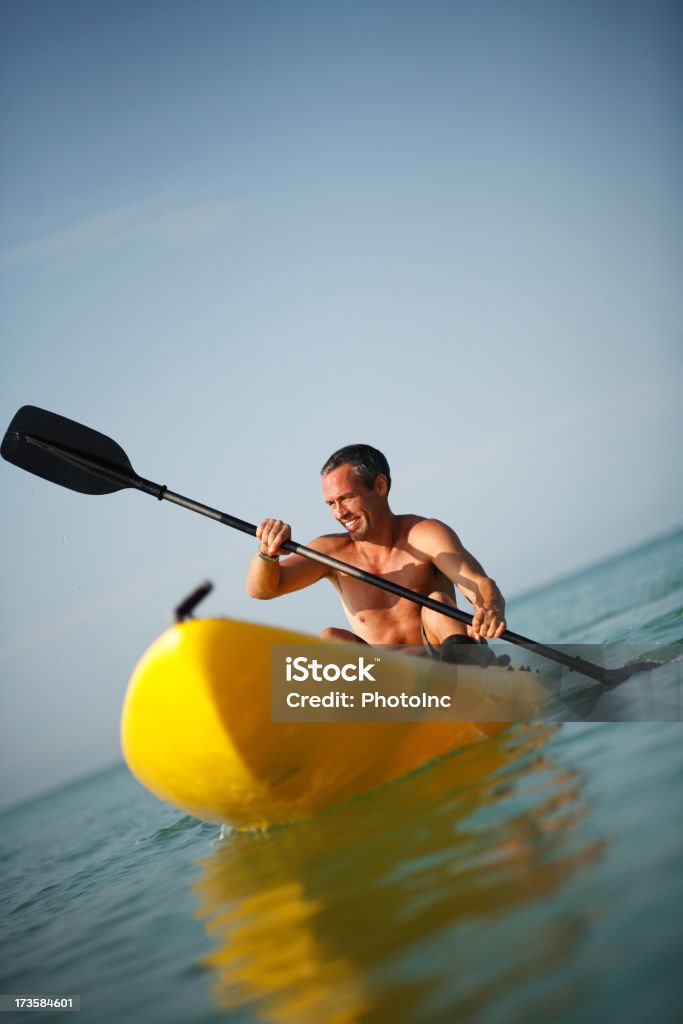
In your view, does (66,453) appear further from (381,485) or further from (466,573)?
(466,573)

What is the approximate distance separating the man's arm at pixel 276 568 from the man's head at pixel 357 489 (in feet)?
0.81

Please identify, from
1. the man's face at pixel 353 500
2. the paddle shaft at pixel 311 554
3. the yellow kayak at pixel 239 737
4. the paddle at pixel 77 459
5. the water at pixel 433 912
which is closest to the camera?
the water at pixel 433 912

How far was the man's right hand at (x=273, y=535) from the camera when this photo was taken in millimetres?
4109

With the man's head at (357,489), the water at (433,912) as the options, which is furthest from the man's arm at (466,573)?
the water at (433,912)

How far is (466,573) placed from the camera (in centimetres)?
411

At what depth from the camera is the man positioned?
428cm

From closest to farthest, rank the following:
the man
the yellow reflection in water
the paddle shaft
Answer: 1. the yellow reflection in water
2. the paddle shaft
3. the man

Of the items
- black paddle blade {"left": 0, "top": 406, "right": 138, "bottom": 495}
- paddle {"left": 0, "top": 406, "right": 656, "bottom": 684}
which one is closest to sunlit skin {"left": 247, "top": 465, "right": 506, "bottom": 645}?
paddle {"left": 0, "top": 406, "right": 656, "bottom": 684}

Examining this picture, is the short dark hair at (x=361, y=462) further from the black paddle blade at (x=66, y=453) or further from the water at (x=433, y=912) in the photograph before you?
the water at (x=433, y=912)

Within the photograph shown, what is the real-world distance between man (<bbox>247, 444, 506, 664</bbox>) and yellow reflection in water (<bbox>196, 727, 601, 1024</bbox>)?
1.04m

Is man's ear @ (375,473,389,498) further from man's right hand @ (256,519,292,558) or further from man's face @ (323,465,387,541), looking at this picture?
man's right hand @ (256,519,292,558)

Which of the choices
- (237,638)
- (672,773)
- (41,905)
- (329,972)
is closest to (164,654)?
(237,638)

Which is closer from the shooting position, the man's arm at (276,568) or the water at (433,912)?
the water at (433,912)

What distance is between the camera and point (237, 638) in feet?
10.5
